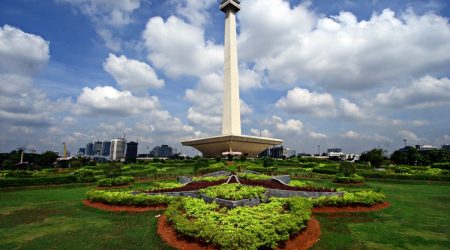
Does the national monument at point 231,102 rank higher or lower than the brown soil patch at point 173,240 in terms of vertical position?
higher

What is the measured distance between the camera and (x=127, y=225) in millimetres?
9523

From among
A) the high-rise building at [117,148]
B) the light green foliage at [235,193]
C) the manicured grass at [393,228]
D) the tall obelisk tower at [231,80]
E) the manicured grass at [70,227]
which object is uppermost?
the tall obelisk tower at [231,80]

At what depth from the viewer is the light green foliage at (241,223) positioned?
22.1ft

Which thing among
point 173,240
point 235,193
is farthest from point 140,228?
point 235,193

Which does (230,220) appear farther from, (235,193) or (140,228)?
(140,228)

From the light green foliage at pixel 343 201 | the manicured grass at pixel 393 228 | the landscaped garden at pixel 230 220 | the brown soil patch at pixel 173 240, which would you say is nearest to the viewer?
the brown soil patch at pixel 173 240

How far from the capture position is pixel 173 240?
25.8ft

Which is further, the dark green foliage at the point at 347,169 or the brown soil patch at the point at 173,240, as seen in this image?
the dark green foliage at the point at 347,169

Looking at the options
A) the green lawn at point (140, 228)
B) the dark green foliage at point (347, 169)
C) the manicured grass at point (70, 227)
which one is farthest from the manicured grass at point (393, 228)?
the dark green foliage at point (347, 169)

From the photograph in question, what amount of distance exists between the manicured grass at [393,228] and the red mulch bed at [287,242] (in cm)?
24

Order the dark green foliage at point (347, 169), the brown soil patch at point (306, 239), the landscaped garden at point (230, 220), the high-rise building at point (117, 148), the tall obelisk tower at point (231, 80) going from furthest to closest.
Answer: the high-rise building at point (117, 148)
the tall obelisk tower at point (231, 80)
the dark green foliage at point (347, 169)
the landscaped garden at point (230, 220)
the brown soil patch at point (306, 239)

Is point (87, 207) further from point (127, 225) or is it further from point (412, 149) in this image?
point (412, 149)

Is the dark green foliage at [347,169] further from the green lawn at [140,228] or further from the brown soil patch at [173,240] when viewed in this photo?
the brown soil patch at [173,240]

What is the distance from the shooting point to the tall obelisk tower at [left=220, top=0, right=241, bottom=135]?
178 feet
